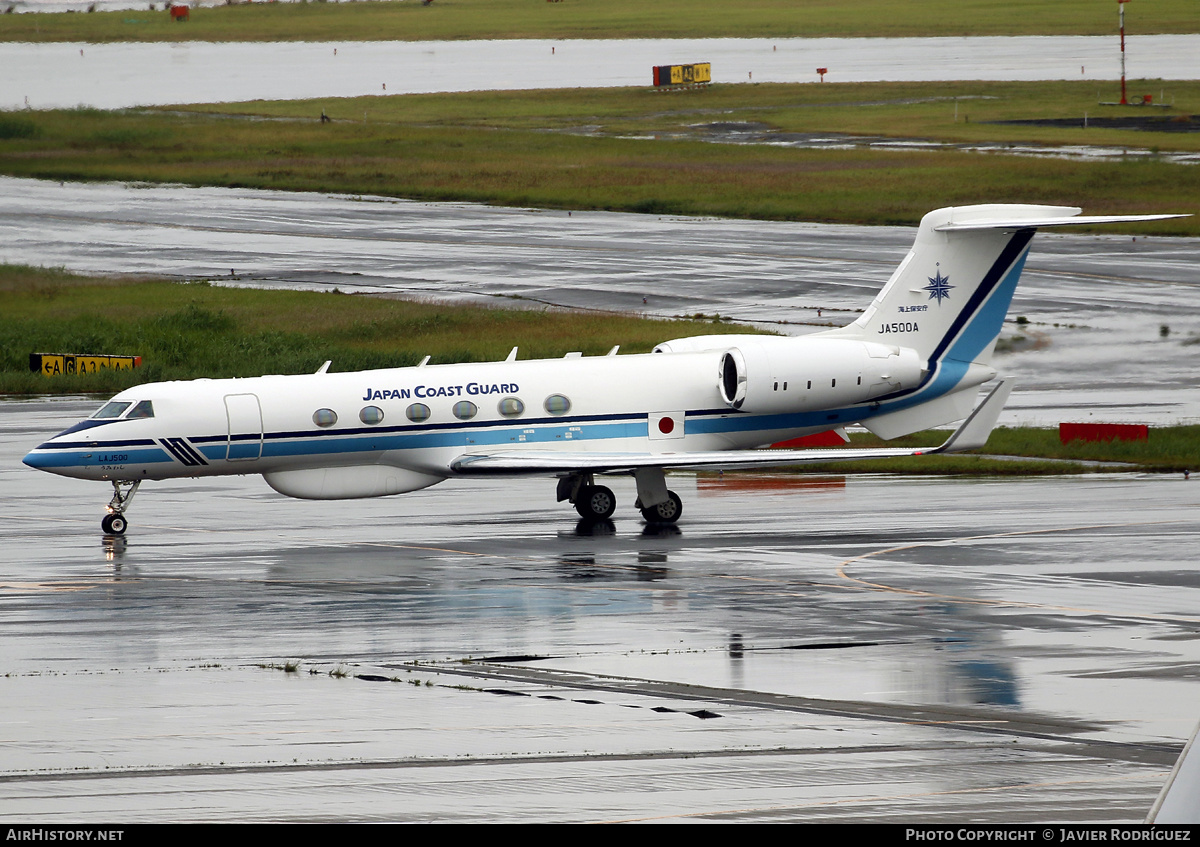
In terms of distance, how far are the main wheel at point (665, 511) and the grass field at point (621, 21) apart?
124808 millimetres

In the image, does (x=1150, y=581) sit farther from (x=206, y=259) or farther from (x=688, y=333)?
(x=206, y=259)

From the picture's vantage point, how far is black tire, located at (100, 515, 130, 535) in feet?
97.0

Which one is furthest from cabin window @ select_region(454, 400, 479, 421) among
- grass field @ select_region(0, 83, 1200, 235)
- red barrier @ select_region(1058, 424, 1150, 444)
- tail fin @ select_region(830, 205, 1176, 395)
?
grass field @ select_region(0, 83, 1200, 235)

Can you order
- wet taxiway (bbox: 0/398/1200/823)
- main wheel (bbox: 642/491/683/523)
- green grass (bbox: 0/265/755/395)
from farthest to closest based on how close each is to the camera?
1. green grass (bbox: 0/265/755/395)
2. main wheel (bbox: 642/491/683/523)
3. wet taxiway (bbox: 0/398/1200/823)

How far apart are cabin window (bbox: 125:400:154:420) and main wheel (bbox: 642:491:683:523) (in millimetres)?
8580

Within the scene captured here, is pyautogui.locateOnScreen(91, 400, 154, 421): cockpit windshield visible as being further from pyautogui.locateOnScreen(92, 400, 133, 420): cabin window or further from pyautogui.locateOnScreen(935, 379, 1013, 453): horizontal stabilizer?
pyautogui.locateOnScreen(935, 379, 1013, 453): horizontal stabilizer

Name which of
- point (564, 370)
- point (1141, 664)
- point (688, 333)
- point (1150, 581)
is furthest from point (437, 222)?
point (1141, 664)

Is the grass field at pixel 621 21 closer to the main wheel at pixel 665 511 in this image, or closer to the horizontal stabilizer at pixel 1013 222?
the horizontal stabilizer at pixel 1013 222

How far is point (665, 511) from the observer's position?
30547 millimetres

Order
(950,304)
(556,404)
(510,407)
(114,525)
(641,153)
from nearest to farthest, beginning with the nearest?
(114,525) < (510,407) < (556,404) < (950,304) < (641,153)

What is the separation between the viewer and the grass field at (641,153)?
7319 centimetres

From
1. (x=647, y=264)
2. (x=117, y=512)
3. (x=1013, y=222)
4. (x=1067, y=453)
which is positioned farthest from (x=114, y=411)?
(x=647, y=264)

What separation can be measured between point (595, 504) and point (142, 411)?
7.95 metres

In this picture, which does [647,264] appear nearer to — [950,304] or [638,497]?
[950,304]
